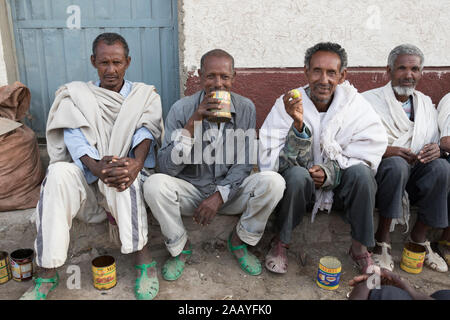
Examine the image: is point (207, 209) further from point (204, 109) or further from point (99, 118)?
point (99, 118)

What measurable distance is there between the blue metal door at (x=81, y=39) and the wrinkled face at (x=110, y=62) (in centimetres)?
95

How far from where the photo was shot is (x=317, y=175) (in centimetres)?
246

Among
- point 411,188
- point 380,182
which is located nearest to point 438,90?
point 411,188

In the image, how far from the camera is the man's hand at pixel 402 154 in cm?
262

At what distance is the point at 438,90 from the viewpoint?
11.4 feet

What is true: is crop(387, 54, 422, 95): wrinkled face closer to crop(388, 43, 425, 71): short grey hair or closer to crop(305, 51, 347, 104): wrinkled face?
crop(388, 43, 425, 71): short grey hair

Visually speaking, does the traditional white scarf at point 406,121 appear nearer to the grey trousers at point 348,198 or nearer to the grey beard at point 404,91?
the grey beard at point 404,91

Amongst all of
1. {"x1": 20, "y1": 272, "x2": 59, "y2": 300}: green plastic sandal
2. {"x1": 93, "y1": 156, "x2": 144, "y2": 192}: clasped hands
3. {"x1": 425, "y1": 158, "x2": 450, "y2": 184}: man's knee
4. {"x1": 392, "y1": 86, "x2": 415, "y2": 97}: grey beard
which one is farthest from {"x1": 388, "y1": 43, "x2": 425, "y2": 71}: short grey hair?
{"x1": 20, "y1": 272, "x2": 59, "y2": 300}: green plastic sandal

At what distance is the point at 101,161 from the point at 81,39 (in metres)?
1.72

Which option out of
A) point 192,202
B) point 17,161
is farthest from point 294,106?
point 17,161

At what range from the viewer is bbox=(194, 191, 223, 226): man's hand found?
7.86 ft

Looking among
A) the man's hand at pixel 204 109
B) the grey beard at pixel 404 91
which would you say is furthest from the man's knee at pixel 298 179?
the grey beard at pixel 404 91

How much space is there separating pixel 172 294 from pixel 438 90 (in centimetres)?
302

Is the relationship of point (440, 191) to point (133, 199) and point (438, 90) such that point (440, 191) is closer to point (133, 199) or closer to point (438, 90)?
point (438, 90)
